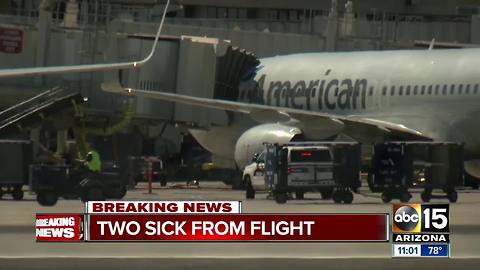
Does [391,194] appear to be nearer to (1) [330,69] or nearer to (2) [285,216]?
(1) [330,69]

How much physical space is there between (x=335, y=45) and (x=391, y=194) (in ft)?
88.9

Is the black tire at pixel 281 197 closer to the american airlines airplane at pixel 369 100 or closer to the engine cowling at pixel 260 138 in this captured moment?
the american airlines airplane at pixel 369 100

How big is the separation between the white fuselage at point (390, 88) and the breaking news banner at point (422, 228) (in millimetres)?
23895

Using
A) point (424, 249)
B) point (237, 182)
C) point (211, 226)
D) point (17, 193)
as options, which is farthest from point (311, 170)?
point (424, 249)

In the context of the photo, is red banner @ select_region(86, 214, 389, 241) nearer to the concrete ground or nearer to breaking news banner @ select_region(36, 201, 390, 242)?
breaking news banner @ select_region(36, 201, 390, 242)

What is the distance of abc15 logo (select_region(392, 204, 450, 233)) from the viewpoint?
17500 millimetres

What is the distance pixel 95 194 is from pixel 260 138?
29.0 ft

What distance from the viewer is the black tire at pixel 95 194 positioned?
35.3 metres

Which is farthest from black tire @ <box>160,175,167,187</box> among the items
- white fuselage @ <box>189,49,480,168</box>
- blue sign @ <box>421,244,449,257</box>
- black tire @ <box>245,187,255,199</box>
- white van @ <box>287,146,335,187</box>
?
blue sign @ <box>421,244,449,257</box>

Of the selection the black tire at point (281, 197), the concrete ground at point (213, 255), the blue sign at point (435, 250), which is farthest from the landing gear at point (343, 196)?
the blue sign at point (435, 250)

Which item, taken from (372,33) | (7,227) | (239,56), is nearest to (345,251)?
(7,227)

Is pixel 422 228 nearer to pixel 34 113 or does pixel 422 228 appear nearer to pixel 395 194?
pixel 395 194

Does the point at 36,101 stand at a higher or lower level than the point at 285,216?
lower

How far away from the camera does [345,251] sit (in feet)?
65.5
